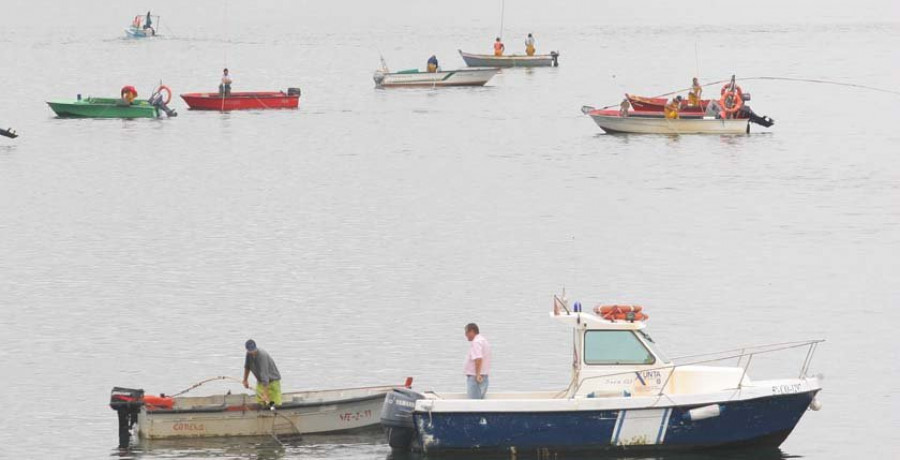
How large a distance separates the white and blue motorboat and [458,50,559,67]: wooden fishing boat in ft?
325

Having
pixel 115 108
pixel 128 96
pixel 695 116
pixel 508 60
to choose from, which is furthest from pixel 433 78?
pixel 695 116

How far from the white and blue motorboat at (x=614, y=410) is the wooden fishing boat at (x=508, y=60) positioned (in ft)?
325

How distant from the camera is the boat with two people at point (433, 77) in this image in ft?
386

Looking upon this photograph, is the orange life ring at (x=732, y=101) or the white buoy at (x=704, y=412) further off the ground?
the orange life ring at (x=732, y=101)

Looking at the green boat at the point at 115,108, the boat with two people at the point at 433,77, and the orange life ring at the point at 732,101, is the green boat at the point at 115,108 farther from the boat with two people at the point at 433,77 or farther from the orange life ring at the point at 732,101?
the orange life ring at the point at 732,101

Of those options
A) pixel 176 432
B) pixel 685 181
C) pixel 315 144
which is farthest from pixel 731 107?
pixel 176 432

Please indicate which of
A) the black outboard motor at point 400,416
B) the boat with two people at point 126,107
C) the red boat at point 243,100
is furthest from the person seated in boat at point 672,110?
the black outboard motor at point 400,416

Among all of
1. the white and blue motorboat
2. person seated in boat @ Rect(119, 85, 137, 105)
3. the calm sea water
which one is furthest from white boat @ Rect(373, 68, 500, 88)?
the white and blue motorboat

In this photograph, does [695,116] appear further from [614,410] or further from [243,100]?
[614,410]

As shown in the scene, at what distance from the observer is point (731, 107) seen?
85.6 m

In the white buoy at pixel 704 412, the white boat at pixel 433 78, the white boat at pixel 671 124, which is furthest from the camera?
the white boat at pixel 433 78

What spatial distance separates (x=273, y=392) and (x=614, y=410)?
6824mm

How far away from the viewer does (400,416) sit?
29250 mm

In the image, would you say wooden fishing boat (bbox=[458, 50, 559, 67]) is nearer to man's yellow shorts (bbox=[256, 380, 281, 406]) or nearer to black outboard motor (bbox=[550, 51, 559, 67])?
black outboard motor (bbox=[550, 51, 559, 67])
